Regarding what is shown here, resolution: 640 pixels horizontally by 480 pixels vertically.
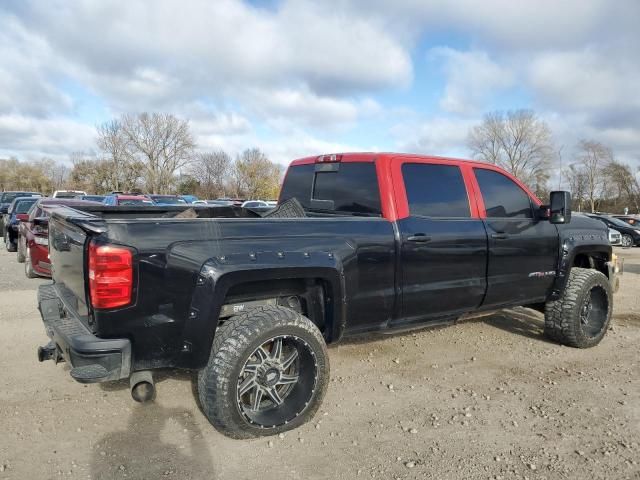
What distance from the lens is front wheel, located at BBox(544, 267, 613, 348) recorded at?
4883 mm

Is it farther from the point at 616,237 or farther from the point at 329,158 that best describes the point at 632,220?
the point at 329,158

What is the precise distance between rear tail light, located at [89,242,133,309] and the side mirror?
12.0 ft

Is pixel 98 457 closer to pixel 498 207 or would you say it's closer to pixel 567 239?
pixel 498 207

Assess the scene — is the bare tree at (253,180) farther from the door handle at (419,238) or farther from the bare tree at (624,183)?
the door handle at (419,238)

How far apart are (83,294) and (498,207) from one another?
3533 mm

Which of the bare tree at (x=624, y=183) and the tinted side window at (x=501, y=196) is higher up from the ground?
the bare tree at (x=624, y=183)

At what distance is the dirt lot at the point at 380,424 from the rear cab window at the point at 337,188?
1475 mm

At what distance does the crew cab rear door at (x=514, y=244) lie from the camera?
4297 millimetres

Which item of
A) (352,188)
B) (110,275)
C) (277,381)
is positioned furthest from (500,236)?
(110,275)

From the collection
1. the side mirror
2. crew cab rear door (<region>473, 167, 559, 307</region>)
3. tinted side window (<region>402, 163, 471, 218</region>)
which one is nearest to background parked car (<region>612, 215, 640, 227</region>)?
crew cab rear door (<region>473, 167, 559, 307</region>)

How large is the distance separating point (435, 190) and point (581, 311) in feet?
7.51

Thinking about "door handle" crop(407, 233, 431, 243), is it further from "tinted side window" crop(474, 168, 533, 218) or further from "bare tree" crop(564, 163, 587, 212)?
"bare tree" crop(564, 163, 587, 212)

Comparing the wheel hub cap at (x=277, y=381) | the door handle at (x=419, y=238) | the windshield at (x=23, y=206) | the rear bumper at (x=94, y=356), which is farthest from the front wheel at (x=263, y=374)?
the windshield at (x=23, y=206)

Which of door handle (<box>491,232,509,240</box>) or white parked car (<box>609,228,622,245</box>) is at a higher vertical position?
door handle (<box>491,232,509,240</box>)
